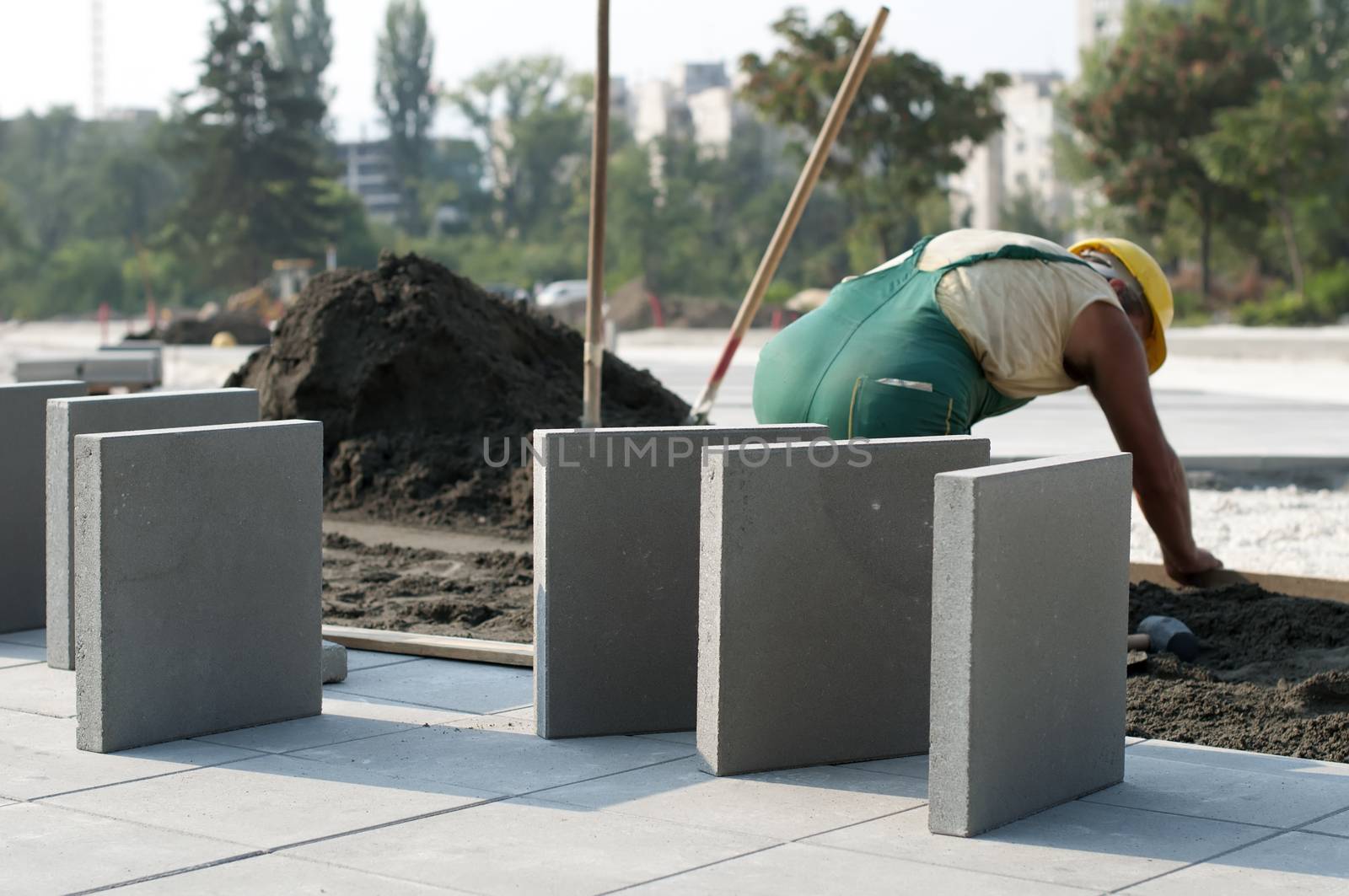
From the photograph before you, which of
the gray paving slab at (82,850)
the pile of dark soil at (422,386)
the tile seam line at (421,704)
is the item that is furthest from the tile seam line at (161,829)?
the pile of dark soil at (422,386)

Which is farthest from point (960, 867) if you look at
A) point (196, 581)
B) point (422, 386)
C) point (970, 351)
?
point (422, 386)

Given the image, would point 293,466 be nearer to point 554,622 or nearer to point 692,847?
point 554,622

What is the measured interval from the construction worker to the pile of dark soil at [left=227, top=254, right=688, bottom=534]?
13.3ft

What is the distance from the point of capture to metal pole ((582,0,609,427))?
24.5 feet

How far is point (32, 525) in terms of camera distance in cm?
632

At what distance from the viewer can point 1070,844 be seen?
366cm

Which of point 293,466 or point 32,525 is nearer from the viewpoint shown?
Result: point 293,466

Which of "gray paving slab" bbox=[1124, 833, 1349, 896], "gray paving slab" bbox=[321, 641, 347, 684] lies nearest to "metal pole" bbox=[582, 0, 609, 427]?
"gray paving slab" bbox=[321, 641, 347, 684]

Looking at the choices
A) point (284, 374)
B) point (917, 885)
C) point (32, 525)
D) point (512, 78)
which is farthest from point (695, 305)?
point (512, 78)

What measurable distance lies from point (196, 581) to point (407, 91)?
347ft

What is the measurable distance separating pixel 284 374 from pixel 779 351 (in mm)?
5720

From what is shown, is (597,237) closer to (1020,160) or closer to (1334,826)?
(1334,826)

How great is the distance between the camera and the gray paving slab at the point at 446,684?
5145mm

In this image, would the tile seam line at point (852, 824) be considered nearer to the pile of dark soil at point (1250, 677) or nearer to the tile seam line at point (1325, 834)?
the tile seam line at point (1325, 834)
